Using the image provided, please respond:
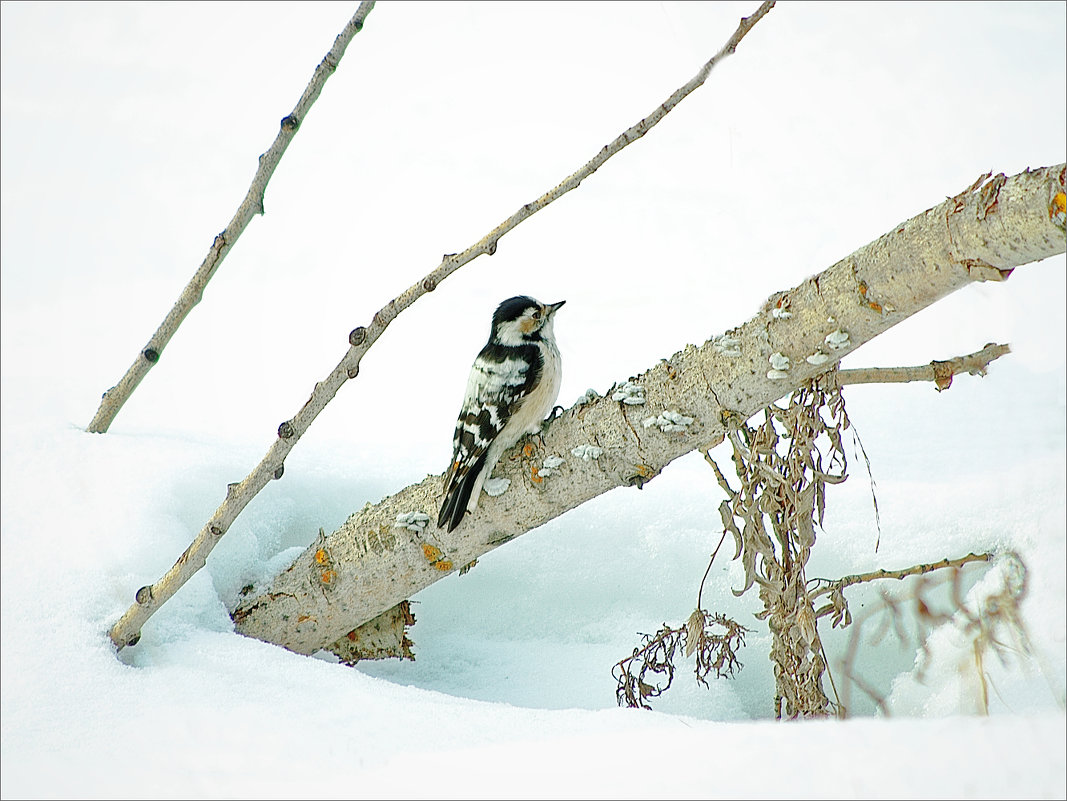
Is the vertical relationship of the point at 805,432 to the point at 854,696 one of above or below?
above

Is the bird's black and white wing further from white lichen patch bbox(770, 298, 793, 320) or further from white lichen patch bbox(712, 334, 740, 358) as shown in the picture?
white lichen patch bbox(770, 298, 793, 320)

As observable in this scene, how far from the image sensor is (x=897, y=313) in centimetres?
201

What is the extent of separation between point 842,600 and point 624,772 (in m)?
1.07

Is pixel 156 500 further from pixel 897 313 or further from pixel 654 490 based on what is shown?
pixel 897 313

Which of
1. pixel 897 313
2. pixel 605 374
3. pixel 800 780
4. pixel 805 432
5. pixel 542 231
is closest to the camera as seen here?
pixel 800 780

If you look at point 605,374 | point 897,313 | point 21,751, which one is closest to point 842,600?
point 897,313

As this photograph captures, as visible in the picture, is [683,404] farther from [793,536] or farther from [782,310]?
[793,536]

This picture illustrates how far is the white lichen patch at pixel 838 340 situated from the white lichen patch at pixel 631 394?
496 millimetres

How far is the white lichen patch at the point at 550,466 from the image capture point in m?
2.49

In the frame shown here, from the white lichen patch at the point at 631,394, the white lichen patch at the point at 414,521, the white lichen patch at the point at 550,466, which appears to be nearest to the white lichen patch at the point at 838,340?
the white lichen patch at the point at 631,394

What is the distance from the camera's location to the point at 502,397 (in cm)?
272

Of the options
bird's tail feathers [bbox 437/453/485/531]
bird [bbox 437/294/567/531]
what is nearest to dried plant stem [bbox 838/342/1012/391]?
bird [bbox 437/294/567/531]

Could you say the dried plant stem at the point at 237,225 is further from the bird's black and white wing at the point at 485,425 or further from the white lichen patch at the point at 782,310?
the white lichen patch at the point at 782,310

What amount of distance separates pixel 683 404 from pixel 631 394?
0.49 feet
